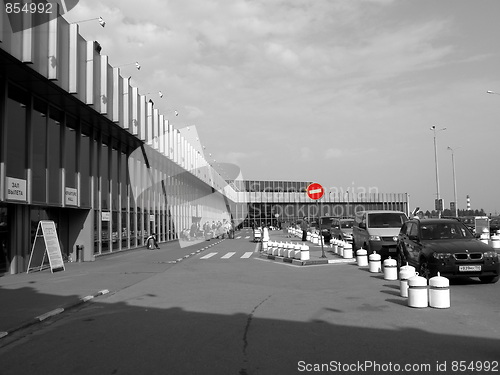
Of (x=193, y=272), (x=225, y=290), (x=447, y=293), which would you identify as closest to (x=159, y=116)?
(x=193, y=272)

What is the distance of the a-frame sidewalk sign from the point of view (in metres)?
17.2

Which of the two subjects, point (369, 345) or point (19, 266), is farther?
point (19, 266)

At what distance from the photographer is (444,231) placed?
13.4 m

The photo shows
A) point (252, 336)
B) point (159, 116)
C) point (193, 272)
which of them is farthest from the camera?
point (159, 116)

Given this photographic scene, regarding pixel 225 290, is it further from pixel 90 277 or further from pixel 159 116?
pixel 159 116

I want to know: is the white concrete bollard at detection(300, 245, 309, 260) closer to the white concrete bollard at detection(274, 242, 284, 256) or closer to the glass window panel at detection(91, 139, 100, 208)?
the white concrete bollard at detection(274, 242, 284, 256)

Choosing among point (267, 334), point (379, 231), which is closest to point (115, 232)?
point (379, 231)

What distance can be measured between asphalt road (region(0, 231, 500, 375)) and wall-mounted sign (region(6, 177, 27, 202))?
234 inches

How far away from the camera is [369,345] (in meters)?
6.50

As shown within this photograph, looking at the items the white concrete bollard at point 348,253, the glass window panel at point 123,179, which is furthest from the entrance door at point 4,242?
the white concrete bollard at point 348,253

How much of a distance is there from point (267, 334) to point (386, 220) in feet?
48.1

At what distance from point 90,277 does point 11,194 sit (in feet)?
11.8

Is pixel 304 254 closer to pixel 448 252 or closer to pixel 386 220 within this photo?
pixel 386 220

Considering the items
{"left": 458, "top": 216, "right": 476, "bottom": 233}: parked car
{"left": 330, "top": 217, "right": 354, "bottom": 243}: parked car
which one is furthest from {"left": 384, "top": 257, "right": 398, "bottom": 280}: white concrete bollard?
{"left": 458, "top": 216, "right": 476, "bottom": 233}: parked car
